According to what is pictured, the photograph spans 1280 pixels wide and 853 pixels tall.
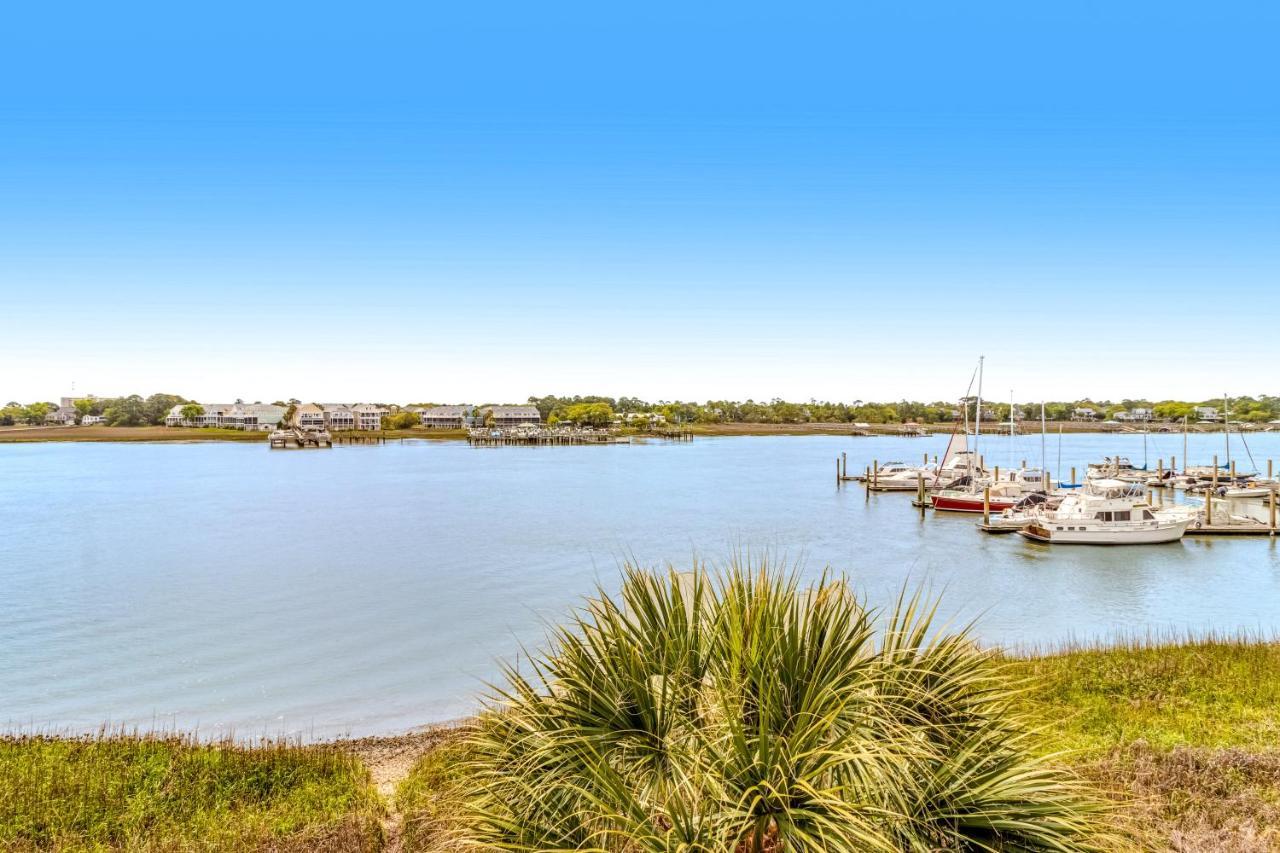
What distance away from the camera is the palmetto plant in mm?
4414

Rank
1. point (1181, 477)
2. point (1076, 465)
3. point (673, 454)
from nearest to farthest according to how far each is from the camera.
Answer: point (1181, 477) → point (1076, 465) → point (673, 454)

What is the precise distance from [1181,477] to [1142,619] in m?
46.6

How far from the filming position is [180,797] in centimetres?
1042

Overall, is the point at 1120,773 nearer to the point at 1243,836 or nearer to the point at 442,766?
the point at 1243,836

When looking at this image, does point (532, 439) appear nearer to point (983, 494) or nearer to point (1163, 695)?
point (983, 494)

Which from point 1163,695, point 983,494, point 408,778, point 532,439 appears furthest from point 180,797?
point 532,439

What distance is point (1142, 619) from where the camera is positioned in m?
24.8

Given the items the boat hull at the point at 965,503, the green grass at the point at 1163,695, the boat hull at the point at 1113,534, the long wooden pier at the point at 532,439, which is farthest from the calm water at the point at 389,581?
the long wooden pier at the point at 532,439

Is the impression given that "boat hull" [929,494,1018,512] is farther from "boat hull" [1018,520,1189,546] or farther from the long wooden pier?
the long wooden pier

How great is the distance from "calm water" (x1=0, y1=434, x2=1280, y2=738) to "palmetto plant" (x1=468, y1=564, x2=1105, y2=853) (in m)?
1.50

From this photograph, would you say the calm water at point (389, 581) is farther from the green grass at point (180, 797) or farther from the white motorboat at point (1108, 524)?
the green grass at point (180, 797)

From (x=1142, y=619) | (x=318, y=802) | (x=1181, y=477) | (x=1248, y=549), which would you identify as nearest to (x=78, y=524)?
(x=318, y=802)

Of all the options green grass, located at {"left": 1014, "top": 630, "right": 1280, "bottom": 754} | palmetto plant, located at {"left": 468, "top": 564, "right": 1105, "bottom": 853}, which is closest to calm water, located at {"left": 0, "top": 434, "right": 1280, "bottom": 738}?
palmetto plant, located at {"left": 468, "top": 564, "right": 1105, "bottom": 853}

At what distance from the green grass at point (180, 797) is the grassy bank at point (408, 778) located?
25 millimetres
